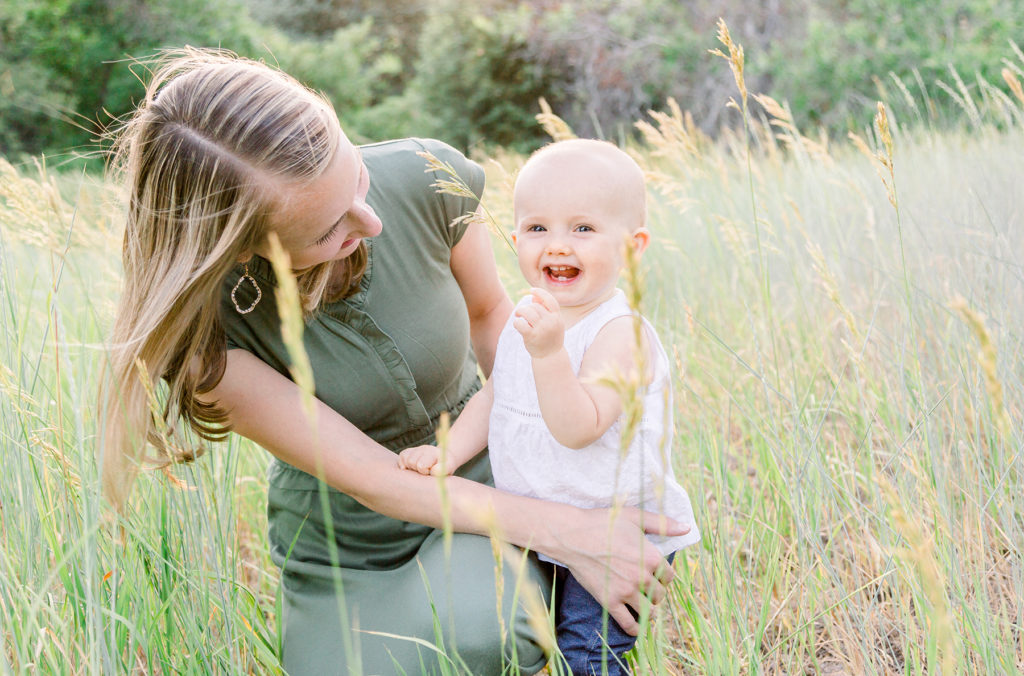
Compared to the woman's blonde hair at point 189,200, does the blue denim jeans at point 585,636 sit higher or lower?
lower

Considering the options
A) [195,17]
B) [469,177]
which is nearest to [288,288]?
[469,177]

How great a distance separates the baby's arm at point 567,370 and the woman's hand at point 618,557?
18 centimetres

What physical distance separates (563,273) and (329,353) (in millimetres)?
571

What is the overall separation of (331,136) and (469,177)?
1.50 ft

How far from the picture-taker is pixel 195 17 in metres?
12.5

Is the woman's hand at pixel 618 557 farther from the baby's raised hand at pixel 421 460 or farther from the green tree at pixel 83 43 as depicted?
the green tree at pixel 83 43

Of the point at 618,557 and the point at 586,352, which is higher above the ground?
the point at 586,352

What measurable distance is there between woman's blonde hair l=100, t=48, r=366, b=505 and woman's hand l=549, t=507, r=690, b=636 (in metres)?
0.72

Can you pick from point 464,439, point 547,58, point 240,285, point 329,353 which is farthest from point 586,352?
point 547,58

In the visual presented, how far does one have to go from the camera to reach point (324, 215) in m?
1.45

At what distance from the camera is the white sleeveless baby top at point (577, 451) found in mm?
1441

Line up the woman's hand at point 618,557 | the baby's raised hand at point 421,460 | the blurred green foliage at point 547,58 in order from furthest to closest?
the blurred green foliage at point 547,58, the baby's raised hand at point 421,460, the woman's hand at point 618,557

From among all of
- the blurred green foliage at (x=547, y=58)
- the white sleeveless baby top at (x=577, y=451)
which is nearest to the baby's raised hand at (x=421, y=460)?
the white sleeveless baby top at (x=577, y=451)

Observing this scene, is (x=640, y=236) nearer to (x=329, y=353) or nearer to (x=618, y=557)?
(x=618, y=557)
